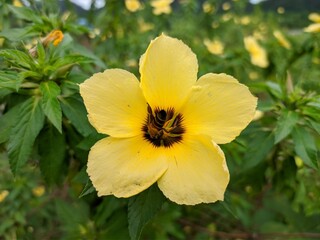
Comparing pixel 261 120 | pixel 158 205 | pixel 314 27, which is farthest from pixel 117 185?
pixel 314 27

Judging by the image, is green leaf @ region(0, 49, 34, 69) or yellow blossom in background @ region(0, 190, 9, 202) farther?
yellow blossom in background @ region(0, 190, 9, 202)

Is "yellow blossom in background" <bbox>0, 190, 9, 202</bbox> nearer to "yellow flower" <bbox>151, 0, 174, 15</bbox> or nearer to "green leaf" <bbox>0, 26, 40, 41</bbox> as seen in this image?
"green leaf" <bbox>0, 26, 40, 41</bbox>

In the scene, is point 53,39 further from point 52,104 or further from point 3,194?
point 3,194

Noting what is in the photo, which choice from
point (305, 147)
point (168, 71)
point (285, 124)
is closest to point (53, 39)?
point (168, 71)

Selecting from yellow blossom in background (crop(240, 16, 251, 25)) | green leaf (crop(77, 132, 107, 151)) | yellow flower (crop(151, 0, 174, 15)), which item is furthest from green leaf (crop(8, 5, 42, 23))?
yellow blossom in background (crop(240, 16, 251, 25))

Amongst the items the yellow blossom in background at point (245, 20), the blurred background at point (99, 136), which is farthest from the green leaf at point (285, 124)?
the yellow blossom in background at point (245, 20)

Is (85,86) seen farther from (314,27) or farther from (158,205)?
(314,27)
